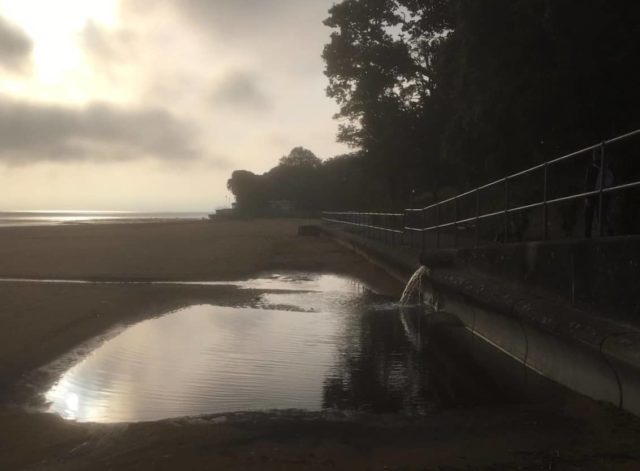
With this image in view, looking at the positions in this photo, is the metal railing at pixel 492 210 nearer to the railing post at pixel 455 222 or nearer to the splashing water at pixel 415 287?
Answer: the railing post at pixel 455 222

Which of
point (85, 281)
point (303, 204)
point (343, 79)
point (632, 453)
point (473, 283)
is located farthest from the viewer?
point (303, 204)

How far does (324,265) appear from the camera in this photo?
57.7 ft

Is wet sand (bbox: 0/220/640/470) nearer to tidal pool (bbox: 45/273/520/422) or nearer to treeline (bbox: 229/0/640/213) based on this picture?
tidal pool (bbox: 45/273/520/422)

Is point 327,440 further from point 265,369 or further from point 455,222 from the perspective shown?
point 455,222

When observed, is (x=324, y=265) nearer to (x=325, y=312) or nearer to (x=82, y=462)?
(x=325, y=312)

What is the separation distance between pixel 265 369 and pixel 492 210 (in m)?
6.04

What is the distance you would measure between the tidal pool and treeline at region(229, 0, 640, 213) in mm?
6843

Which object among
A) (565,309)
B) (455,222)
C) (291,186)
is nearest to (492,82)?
(455,222)

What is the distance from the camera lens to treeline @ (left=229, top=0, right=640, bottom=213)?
11922mm

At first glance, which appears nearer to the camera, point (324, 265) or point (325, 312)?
point (325, 312)

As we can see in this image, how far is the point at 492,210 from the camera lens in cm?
1046

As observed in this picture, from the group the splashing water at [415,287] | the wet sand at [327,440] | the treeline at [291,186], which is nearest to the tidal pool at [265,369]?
the wet sand at [327,440]

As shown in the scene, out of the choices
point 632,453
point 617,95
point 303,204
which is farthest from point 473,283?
point 303,204

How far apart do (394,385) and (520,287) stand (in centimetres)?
204
